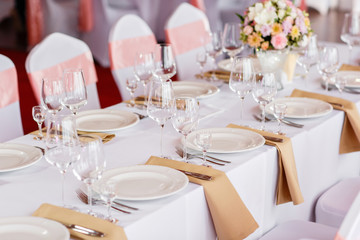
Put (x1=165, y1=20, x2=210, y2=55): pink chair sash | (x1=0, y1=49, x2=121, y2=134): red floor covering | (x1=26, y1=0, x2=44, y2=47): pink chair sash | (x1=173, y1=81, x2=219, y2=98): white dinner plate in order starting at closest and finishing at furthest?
(x1=173, y1=81, x2=219, y2=98): white dinner plate → (x1=165, y1=20, x2=210, y2=55): pink chair sash → (x1=0, y1=49, x2=121, y2=134): red floor covering → (x1=26, y1=0, x2=44, y2=47): pink chair sash

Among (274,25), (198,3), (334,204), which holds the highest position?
(274,25)

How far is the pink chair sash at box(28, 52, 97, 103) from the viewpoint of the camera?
2.64 m

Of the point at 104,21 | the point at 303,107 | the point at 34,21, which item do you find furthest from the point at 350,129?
the point at 34,21

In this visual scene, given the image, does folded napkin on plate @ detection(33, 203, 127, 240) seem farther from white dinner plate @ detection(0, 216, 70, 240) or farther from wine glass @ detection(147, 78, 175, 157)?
wine glass @ detection(147, 78, 175, 157)

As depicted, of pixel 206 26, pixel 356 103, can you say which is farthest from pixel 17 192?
pixel 206 26

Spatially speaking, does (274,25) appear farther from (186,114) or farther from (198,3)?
(198,3)

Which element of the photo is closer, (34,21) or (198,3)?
(198,3)

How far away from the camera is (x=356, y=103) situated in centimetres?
246

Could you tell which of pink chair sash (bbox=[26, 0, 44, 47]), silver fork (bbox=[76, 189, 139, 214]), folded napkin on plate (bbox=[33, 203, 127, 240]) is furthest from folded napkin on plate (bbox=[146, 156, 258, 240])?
pink chair sash (bbox=[26, 0, 44, 47])

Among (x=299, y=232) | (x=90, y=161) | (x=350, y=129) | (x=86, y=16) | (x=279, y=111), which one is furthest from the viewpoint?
(x=86, y=16)

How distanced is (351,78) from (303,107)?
0.56 meters

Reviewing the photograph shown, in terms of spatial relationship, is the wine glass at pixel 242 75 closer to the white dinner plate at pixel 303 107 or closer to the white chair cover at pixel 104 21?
the white dinner plate at pixel 303 107

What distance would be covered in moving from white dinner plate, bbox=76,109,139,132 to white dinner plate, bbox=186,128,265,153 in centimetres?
32

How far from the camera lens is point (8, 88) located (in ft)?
8.25
